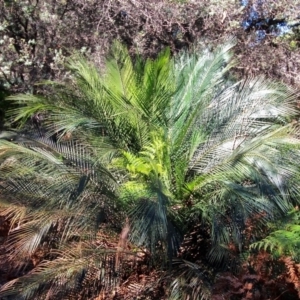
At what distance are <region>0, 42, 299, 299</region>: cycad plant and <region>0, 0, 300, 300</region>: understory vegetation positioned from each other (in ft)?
0.04

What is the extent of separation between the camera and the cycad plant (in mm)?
4832

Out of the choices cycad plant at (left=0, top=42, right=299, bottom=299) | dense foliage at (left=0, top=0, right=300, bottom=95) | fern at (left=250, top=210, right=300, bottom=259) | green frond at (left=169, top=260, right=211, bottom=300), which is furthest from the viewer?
dense foliage at (left=0, top=0, right=300, bottom=95)

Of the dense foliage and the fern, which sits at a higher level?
the dense foliage

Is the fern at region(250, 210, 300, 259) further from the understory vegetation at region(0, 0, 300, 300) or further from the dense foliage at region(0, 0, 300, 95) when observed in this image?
the dense foliage at region(0, 0, 300, 95)

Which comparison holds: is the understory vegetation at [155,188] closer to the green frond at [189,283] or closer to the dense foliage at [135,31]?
the green frond at [189,283]

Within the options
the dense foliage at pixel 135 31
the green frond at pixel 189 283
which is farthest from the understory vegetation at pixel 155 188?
the dense foliage at pixel 135 31

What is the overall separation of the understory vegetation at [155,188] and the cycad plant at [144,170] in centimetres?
1

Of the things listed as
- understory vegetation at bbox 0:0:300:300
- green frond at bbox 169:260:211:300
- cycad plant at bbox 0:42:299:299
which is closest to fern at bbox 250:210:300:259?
understory vegetation at bbox 0:0:300:300

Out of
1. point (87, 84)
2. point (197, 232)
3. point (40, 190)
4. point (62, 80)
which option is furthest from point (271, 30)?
point (40, 190)

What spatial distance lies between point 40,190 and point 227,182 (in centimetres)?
182

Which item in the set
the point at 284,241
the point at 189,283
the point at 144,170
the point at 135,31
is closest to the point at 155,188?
the point at 144,170

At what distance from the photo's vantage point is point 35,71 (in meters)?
8.54

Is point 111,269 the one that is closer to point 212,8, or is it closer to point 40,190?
point 40,190

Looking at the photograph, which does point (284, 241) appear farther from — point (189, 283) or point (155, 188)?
point (155, 188)
